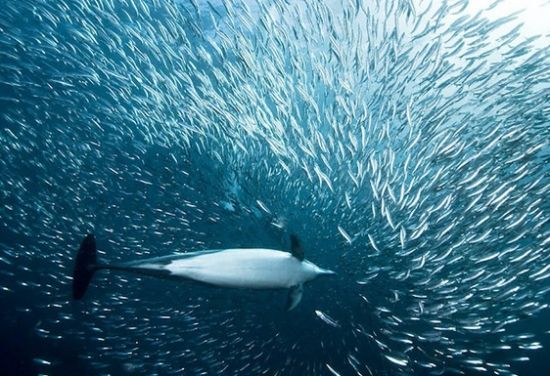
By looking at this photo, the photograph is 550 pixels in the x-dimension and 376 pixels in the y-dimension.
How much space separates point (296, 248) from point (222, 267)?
2.34 ft

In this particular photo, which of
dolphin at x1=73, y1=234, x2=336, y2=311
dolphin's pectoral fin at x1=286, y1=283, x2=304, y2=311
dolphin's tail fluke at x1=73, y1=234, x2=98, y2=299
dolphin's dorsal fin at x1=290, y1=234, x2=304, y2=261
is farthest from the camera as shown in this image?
dolphin's pectoral fin at x1=286, y1=283, x2=304, y2=311

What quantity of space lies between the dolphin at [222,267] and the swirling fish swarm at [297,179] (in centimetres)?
303

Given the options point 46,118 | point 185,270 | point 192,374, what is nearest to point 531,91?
point 185,270

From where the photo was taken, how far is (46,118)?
10.7 m

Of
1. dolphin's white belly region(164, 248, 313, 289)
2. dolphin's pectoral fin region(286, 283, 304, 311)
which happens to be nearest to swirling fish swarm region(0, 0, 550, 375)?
dolphin's pectoral fin region(286, 283, 304, 311)

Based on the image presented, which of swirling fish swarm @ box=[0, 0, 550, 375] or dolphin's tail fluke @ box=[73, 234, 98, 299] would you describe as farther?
swirling fish swarm @ box=[0, 0, 550, 375]

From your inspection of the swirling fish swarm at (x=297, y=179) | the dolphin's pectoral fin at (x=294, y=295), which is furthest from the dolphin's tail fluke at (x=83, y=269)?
the swirling fish swarm at (x=297, y=179)

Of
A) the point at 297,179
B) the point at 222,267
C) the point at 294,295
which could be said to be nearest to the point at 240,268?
the point at 222,267

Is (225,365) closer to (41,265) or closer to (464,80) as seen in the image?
(41,265)

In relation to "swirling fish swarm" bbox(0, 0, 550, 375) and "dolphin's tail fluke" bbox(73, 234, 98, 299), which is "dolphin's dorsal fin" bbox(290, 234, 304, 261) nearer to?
"dolphin's tail fluke" bbox(73, 234, 98, 299)

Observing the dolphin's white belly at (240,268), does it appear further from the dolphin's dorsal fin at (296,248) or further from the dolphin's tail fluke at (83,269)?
the dolphin's tail fluke at (83,269)

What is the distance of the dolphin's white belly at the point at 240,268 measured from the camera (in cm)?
248

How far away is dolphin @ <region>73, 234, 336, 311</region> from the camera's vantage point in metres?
2.45

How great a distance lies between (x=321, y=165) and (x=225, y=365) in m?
5.27
